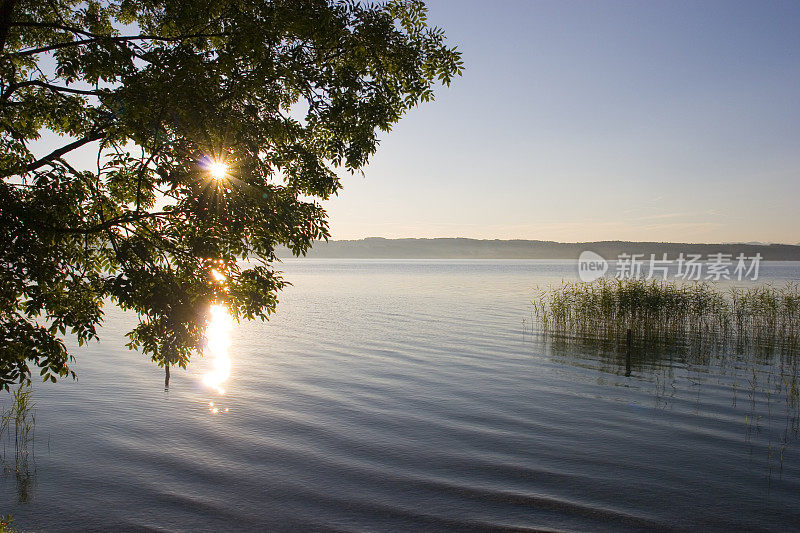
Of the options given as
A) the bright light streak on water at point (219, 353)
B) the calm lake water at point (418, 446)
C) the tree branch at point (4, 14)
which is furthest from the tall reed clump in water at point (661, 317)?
the tree branch at point (4, 14)

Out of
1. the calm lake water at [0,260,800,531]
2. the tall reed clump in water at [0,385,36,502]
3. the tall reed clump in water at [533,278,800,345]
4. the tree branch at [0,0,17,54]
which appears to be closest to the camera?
the tree branch at [0,0,17,54]

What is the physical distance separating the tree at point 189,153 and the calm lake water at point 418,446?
3.91 m

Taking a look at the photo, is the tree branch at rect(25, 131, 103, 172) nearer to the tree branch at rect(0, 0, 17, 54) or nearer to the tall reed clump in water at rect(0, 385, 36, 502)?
the tree branch at rect(0, 0, 17, 54)

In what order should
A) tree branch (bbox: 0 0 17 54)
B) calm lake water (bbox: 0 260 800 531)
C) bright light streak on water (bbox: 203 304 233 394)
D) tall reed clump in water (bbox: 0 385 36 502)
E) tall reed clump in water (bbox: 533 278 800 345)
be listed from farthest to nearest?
1. tall reed clump in water (bbox: 533 278 800 345)
2. bright light streak on water (bbox: 203 304 233 394)
3. tall reed clump in water (bbox: 0 385 36 502)
4. calm lake water (bbox: 0 260 800 531)
5. tree branch (bbox: 0 0 17 54)

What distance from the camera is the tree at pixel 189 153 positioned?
817 cm

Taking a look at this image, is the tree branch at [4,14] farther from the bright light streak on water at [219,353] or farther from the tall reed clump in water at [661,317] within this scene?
the tall reed clump in water at [661,317]

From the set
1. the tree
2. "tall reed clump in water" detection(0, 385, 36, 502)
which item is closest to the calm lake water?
"tall reed clump in water" detection(0, 385, 36, 502)

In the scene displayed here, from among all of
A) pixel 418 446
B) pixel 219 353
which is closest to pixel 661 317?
pixel 418 446

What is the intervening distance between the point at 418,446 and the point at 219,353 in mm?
17199

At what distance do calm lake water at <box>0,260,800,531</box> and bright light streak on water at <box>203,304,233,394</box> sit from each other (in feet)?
2.16

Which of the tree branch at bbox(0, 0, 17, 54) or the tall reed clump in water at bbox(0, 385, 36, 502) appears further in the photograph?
the tall reed clump in water at bbox(0, 385, 36, 502)

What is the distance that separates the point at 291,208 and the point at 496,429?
33.4ft

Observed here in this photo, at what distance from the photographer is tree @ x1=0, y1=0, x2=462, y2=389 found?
26.8 feet

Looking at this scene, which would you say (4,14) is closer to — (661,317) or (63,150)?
(63,150)
